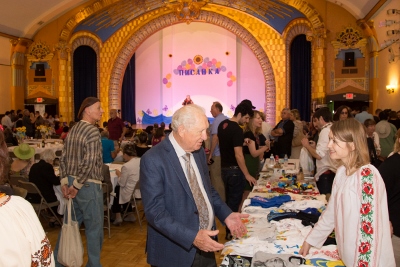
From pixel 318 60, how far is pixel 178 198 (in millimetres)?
11100

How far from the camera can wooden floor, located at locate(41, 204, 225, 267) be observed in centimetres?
441

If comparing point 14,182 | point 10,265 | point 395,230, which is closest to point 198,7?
point 14,182

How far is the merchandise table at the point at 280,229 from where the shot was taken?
7.65 feet

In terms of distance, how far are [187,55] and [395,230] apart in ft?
45.9

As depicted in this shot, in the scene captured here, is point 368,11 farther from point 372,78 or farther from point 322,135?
point 322,135

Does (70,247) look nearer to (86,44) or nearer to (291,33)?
(291,33)

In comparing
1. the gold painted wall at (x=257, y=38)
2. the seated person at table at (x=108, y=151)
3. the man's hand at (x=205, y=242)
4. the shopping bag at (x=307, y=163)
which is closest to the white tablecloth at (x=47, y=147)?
the seated person at table at (x=108, y=151)

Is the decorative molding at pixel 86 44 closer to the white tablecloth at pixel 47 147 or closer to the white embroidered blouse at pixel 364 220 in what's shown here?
the white tablecloth at pixel 47 147

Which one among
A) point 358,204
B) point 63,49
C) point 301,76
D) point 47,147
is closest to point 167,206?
point 358,204

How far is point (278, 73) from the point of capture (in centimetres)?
1389

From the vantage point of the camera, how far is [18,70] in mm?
14531

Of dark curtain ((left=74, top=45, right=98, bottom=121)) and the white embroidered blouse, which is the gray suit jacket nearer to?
the white embroidered blouse

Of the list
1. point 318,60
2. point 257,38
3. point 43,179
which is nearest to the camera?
point 43,179

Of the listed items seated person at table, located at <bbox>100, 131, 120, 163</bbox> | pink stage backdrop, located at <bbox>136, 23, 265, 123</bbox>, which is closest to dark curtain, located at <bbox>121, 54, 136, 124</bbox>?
pink stage backdrop, located at <bbox>136, 23, 265, 123</bbox>
